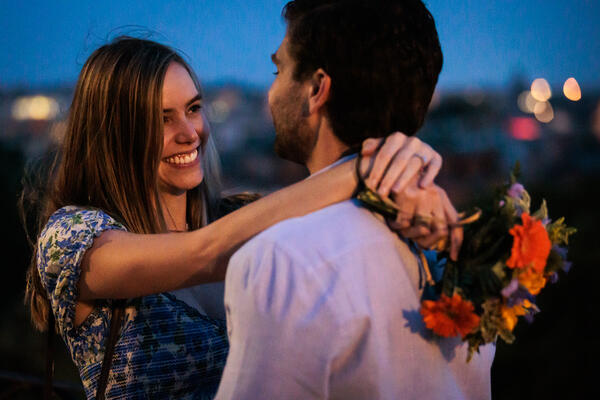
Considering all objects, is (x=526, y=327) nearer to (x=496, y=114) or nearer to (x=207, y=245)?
(x=207, y=245)

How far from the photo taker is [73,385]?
280 cm

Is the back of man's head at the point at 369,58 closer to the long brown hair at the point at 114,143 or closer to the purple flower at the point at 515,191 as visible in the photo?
the purple flower at the point at 515,191

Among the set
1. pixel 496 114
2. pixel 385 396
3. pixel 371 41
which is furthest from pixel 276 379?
pixel 496 114

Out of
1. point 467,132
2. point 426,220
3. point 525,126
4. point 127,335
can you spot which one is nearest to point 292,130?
point 426,220

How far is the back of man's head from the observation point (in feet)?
4.66

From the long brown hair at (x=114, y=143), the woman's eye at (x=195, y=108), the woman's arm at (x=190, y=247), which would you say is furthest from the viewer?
the woman's eye at (x=195, y=108)

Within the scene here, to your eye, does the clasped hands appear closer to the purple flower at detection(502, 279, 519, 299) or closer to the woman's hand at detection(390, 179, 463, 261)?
the woman's hand at detection(390, 179, 463, 261)

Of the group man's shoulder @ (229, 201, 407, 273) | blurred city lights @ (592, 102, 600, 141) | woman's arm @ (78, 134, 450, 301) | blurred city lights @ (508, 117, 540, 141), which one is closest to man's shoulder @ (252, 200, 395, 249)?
man's shoulder @ (229, 201, 407, 273)

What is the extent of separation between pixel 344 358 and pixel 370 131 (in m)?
0.63

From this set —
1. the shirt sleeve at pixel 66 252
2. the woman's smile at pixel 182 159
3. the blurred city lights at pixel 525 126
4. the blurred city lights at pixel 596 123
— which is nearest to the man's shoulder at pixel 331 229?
the shirt sleeve at pixel 66 252

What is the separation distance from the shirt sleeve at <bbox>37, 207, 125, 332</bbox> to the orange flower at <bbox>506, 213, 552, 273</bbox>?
55.5 inches

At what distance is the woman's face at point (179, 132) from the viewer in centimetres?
237

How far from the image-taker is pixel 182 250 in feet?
5.86

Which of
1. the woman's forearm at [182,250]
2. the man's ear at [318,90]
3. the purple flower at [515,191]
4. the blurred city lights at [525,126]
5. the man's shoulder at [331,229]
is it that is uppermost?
the man's ear at [318,90]
